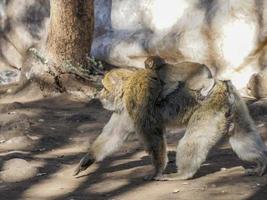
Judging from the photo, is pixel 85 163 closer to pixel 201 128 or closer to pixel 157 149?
pixel 157 149

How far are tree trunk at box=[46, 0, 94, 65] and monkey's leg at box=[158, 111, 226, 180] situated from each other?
6443 millimetres

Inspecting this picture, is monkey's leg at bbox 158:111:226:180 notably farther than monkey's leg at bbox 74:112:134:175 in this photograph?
No

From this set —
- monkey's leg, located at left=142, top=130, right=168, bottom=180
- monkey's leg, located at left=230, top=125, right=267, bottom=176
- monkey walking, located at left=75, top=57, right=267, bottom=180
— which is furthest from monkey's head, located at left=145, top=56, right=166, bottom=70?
monkey's leg, located at left=230, top=125, right=267, bottom=176

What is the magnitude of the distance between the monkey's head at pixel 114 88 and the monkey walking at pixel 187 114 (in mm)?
17

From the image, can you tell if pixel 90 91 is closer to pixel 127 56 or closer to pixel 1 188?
pixel 127 56

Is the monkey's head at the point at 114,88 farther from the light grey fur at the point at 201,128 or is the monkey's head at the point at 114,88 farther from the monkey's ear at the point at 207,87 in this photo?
the monkey's ear at the point at 207,87

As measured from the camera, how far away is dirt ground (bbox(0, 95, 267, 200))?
6.30m

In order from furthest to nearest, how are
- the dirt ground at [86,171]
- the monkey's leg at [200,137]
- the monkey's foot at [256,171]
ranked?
the monkey's foot at [256,171]
the monkey's leg at [200,137]
the dirt ground at [86,171]

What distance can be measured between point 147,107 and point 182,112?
37 cm

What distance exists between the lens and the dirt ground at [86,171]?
6.30 m

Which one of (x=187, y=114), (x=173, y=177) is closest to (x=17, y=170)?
(x=173, y=177)

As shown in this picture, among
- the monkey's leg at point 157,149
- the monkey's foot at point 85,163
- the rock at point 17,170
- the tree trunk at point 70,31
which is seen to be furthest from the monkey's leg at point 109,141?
the tree trunk at point 70,31

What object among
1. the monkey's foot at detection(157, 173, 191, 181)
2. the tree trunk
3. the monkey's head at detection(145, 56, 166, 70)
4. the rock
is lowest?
the monkey's foot at detection(157, 173, 191, 181)

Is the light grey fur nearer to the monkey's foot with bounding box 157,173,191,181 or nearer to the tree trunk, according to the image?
the monkey's foot with bounding box 157,173,191,181
